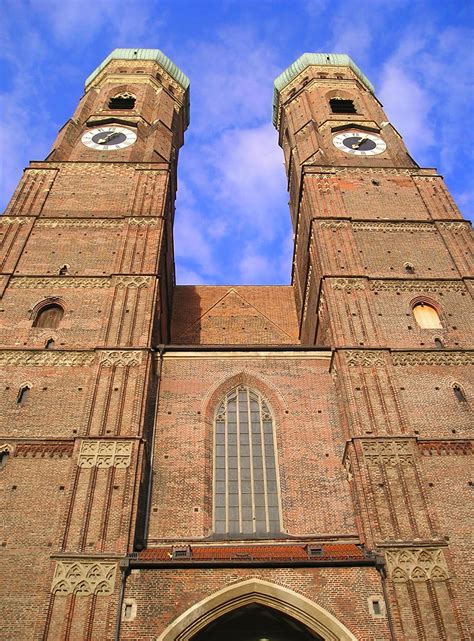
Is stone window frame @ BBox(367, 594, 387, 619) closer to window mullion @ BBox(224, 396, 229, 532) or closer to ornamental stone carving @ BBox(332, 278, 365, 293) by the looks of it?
window mullion @ BBox(224, 396, 229, 532)

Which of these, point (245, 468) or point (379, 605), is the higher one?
point (245, 468)

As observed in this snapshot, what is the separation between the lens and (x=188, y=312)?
25.9 metres

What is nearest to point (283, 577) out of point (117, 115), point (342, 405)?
point (342, 405)

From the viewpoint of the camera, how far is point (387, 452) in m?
15.2

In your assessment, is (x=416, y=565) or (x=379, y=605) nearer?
(x=379, y=605)

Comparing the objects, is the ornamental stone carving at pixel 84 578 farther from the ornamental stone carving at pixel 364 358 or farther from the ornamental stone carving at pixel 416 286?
the ornamental stone carving at pixel 416 286

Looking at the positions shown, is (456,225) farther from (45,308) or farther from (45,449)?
(45,449)

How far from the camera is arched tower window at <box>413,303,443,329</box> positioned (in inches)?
759

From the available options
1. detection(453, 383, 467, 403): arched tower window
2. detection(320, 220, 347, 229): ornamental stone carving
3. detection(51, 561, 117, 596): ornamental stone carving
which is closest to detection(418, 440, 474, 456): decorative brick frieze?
detection(453, 383, 467, 403): arched tower window

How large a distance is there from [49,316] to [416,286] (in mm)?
10486

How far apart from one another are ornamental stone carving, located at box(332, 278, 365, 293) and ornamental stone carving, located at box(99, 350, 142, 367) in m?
6.18

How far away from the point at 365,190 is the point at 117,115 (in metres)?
11.7

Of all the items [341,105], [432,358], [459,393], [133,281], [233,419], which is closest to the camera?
[459,393]

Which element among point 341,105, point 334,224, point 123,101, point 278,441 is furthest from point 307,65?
point 278,441
